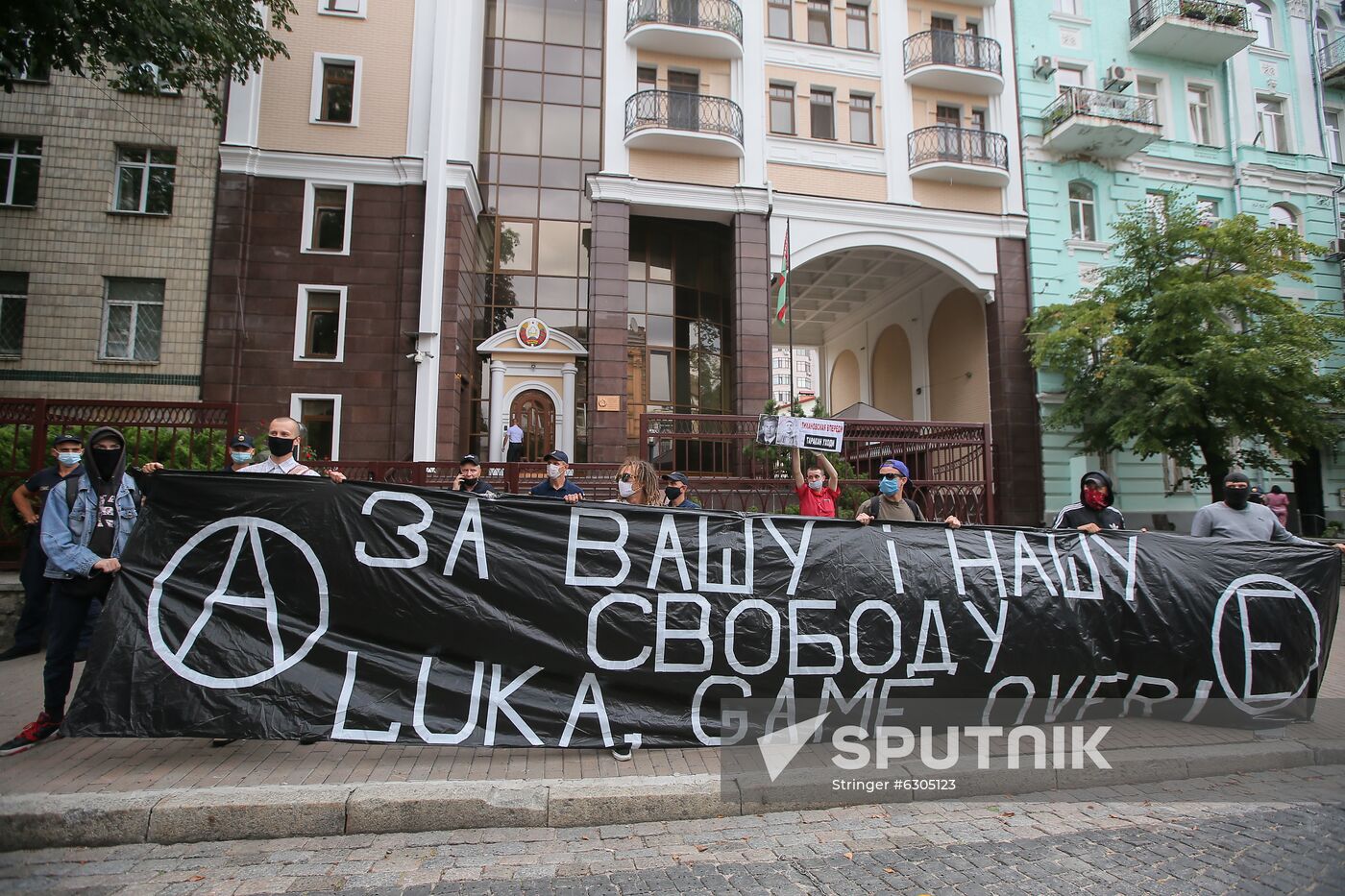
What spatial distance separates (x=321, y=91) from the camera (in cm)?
1758

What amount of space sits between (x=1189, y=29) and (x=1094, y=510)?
22.7 metres

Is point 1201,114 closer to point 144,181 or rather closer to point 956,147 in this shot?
point 956,147

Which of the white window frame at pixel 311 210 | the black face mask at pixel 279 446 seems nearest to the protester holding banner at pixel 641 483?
the black face mask at pixel 279 446

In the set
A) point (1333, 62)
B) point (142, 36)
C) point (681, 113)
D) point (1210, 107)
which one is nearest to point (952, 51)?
point (681, 113)

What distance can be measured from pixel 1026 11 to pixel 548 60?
1420 centimetres

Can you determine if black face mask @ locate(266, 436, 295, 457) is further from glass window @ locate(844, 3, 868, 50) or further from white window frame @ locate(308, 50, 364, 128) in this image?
glass window @ locate(844, 3, 868, 50)

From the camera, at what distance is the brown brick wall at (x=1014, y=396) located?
63.9ft

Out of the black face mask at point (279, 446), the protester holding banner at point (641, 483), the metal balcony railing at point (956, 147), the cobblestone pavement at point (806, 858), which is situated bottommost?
the cobblestone pavement at point (806, 858)

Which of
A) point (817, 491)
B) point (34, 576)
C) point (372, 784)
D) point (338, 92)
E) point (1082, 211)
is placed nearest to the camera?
point (372, 784)

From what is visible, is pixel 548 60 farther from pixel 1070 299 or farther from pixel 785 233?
pixel 1070 299

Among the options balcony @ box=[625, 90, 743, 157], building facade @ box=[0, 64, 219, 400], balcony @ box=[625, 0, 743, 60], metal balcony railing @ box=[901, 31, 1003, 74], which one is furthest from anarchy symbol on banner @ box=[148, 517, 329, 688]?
metal balcony railing @ box=[901, 31, 1003, 74]

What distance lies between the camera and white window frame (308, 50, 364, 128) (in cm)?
1748

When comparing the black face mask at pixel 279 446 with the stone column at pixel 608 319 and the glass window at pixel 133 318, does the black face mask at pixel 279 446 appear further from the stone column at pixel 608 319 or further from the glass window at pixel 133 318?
the glass window at pixel 133 318

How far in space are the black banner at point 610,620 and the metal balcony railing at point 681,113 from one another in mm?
15513
